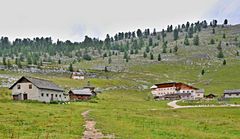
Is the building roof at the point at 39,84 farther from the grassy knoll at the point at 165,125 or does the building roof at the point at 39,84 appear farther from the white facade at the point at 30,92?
the grassy knoll at the point at 165,125

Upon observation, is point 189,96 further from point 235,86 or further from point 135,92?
point 235,86

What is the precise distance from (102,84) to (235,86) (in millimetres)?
68165

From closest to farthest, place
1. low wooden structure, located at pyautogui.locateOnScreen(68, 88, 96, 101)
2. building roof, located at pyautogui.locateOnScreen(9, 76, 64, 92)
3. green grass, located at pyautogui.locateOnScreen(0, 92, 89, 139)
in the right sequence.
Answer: green grass, located at pyautogui.locateOnScreen(0, 92, 89, 139), building roof, located at pyautogui.locateOnScreen(9, 76, 64, 92), low wooden structure, located at pyautogui.locateOnScreen(68, 88, 96, 101)

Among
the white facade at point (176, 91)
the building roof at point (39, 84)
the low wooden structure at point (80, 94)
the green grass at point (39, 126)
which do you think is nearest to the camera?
the green grass at point (39, 126)

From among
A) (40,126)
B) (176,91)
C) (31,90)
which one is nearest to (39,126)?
(40,126)

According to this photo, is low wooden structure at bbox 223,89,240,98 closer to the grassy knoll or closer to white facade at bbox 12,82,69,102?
white facade at bbox 12,82,69,102

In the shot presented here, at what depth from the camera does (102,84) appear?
584ft

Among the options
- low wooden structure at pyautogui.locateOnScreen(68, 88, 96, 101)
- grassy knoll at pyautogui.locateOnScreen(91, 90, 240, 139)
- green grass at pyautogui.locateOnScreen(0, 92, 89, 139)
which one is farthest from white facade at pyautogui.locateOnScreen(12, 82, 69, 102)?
green grass at pyautogui.locateOnScreen(0, 92, 89, 139)

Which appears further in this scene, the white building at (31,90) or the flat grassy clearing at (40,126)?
the white building at (31,90)

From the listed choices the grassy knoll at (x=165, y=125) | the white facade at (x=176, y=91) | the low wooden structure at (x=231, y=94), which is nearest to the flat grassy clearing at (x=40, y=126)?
the grassy knoll at (x=165, y=125)

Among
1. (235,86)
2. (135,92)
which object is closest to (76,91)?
(135,92)

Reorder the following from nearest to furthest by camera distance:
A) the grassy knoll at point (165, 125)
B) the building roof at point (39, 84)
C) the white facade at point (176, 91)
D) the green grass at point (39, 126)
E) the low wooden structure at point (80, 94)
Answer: the green grass at point (39, 126) < the grassy knoll at point (165, 125) < the building roof at point (39, 84) < the low wooden structure at point (80, 94) < the white facade at point (176, 91)

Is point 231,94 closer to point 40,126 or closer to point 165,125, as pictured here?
point 165,125

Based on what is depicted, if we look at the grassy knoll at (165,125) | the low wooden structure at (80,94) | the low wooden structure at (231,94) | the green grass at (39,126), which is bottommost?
the low wooden structure at (231,94)
